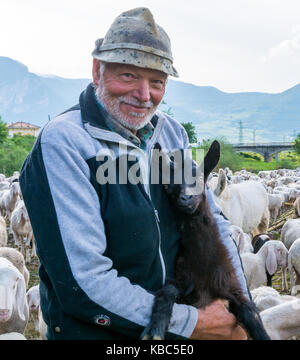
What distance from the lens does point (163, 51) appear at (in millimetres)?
2080

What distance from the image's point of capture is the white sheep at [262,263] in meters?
7.95

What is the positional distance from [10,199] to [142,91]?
14.4 metres

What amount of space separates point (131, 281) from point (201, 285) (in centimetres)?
46

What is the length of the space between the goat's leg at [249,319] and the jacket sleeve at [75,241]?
21.4 inches

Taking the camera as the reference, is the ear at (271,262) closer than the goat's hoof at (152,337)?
No

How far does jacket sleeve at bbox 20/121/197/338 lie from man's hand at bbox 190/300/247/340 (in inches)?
11.0

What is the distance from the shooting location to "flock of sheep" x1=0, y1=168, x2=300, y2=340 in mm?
4790

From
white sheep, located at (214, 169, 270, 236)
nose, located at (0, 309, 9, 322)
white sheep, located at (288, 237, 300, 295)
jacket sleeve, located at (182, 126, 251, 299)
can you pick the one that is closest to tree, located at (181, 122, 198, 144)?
white sheep, located at (214, 169, 270, 236)

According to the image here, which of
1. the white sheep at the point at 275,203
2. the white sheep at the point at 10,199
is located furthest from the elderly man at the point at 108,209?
the white sheep at the point at 275,203

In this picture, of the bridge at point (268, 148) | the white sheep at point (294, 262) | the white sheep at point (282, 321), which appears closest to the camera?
the white sheep at point (282, 321)

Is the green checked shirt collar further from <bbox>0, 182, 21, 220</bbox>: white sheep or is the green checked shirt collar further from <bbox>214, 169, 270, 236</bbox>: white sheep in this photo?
<bbox>0, 182, 21, 220</bbox>: white sheep

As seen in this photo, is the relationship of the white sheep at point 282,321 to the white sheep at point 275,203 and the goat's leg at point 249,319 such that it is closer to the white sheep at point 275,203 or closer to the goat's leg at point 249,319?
the goat's leg at point 249,319

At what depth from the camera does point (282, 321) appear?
4.73 meters

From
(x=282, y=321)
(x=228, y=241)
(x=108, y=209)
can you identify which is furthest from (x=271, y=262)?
(x=108, y=209)
